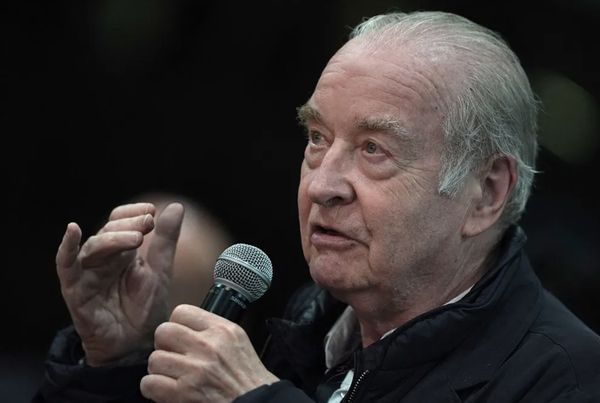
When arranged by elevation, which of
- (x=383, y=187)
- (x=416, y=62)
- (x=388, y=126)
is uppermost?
(x=416, y=62)

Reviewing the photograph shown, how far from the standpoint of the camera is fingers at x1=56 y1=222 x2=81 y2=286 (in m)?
2.92

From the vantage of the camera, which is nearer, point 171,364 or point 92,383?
point 171,364

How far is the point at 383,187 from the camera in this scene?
109 inches

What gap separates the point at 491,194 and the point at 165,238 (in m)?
0.93

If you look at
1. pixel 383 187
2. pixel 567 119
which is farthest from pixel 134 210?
pixel 567 119

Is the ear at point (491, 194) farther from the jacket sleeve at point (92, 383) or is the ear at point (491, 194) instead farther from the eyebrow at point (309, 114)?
the jacket sleeve at point (92, 383)

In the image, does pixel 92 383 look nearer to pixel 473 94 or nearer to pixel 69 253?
pixel 69 253

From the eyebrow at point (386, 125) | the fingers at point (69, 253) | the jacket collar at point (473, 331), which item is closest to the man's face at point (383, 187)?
the eyebrow at point (386, 125)

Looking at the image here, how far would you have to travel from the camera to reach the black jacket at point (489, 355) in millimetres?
2613

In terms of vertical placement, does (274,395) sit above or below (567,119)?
above

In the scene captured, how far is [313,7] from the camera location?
194 inches

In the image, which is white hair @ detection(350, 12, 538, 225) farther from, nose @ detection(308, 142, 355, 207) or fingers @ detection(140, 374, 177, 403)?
fingers @ detection(140, 374, 177, 403)

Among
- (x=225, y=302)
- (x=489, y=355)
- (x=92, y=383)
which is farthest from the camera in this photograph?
(x=92, y=383)

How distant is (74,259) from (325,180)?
2.47ft
